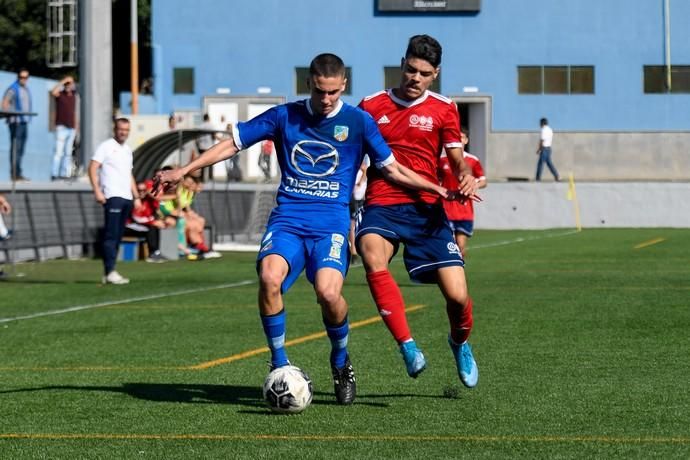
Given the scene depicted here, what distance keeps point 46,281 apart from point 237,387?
443 inches

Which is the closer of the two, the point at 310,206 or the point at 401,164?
the point at 310,206

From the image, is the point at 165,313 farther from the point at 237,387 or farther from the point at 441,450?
the point at 441,450

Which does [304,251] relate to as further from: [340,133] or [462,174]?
[462,174]

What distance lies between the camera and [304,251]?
887 cm

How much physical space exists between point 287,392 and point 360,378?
1.78 m

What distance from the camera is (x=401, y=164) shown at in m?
9.66

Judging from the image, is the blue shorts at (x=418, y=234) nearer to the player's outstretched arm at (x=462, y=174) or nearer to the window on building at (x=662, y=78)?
the player's outstretched arm at (x=462, y=174)

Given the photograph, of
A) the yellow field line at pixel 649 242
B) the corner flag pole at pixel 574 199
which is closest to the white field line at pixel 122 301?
the yellow field line at pixel 649 242

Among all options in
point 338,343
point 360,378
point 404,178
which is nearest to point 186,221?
point 360,378

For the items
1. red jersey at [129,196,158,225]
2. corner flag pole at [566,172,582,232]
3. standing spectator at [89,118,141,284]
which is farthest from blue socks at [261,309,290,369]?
corner flag pole at [566,172,582,232]

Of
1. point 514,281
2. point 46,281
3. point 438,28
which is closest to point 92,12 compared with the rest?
point 46,281

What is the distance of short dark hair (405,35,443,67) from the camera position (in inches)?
370

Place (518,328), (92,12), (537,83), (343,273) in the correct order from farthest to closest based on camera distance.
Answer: (537,83) < (92,12) < (518,328) < (343,273)

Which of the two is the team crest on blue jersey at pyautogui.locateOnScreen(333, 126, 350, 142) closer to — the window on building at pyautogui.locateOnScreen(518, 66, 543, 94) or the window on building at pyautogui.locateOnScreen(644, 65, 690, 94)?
the window on building at pyautogui.locateOnScreen(518, 66, 543, 94)
